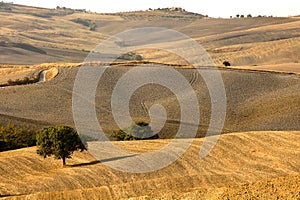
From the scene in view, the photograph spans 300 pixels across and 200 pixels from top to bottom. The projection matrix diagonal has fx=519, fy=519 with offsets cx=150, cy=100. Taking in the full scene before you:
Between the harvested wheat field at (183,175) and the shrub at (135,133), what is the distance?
5205mm

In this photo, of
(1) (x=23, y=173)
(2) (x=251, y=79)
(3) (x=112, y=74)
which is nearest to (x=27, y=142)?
(1) (x=23, y=173)

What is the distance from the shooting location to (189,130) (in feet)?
237

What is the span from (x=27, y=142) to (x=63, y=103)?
88.8ft

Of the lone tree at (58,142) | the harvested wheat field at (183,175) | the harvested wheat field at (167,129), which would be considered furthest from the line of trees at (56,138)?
the harvested wheat field at (183,175)

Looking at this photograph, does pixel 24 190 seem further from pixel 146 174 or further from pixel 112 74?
pixel 112 74

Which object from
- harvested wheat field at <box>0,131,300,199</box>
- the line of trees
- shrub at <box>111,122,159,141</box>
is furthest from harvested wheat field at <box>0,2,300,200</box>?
shrub at <box>111,122,159,141</box>

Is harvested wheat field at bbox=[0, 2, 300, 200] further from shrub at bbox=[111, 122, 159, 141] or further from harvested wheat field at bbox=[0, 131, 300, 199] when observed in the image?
shrub at bbox=[111, 122, 159, 141]

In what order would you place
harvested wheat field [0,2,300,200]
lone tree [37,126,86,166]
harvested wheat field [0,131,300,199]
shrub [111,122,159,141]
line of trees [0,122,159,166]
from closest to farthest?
harvested wheat field [0,131,300,199] → harvested wheat field [0,2,300,200] → lone tree [37,126,86,166] → line of trees [0,122,159,166] → shrub [111,122,159,141]

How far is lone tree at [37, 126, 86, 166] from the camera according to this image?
48.8 meters

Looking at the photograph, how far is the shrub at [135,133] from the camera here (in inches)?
2521

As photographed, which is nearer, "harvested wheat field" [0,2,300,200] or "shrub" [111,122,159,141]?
"harvested wheat field" [0,2,300,200]

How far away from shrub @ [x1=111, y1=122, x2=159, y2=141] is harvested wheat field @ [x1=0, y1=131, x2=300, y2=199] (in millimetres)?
5205

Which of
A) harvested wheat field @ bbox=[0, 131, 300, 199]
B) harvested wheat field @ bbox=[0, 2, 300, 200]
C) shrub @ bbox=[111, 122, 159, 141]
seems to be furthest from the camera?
shrub @ bbox=[111, 122, 159, 141]

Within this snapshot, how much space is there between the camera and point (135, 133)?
2539 inches
